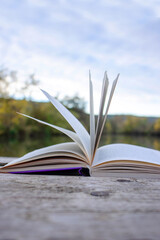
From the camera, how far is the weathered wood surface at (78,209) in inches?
12.6

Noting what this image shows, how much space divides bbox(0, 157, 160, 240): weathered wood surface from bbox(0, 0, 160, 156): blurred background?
423mm

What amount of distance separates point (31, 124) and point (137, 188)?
703 inches

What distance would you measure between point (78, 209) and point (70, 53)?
26.5ft

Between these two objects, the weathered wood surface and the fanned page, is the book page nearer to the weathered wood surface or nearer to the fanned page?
the fanned page

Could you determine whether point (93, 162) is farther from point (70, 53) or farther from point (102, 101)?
point (70, 53)

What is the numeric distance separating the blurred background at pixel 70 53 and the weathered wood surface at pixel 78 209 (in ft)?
1.39

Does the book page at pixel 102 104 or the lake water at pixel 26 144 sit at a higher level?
the book page at pixel 102 104

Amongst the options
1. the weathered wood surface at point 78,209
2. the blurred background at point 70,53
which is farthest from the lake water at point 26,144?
the weathered wood surface at point 78,209

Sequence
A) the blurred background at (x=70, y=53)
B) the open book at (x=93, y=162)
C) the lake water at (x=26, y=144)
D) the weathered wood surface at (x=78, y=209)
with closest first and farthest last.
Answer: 1. the weathered wood surface at (x=78, y=209)
2. the open book at (x=93, y=162)
3. the blurred background at (x=70, y=53)
4. the lake water at (x=26, y=144)

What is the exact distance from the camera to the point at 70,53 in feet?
26.2

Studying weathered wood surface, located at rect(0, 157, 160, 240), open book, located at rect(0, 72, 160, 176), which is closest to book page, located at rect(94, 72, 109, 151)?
open book, located at rect(0, 72, 160, 176)

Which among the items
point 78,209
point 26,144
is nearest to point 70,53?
point 26,144

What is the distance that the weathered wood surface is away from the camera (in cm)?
32

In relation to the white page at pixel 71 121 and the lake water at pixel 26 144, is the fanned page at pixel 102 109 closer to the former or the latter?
the white page at pixel 71 121
